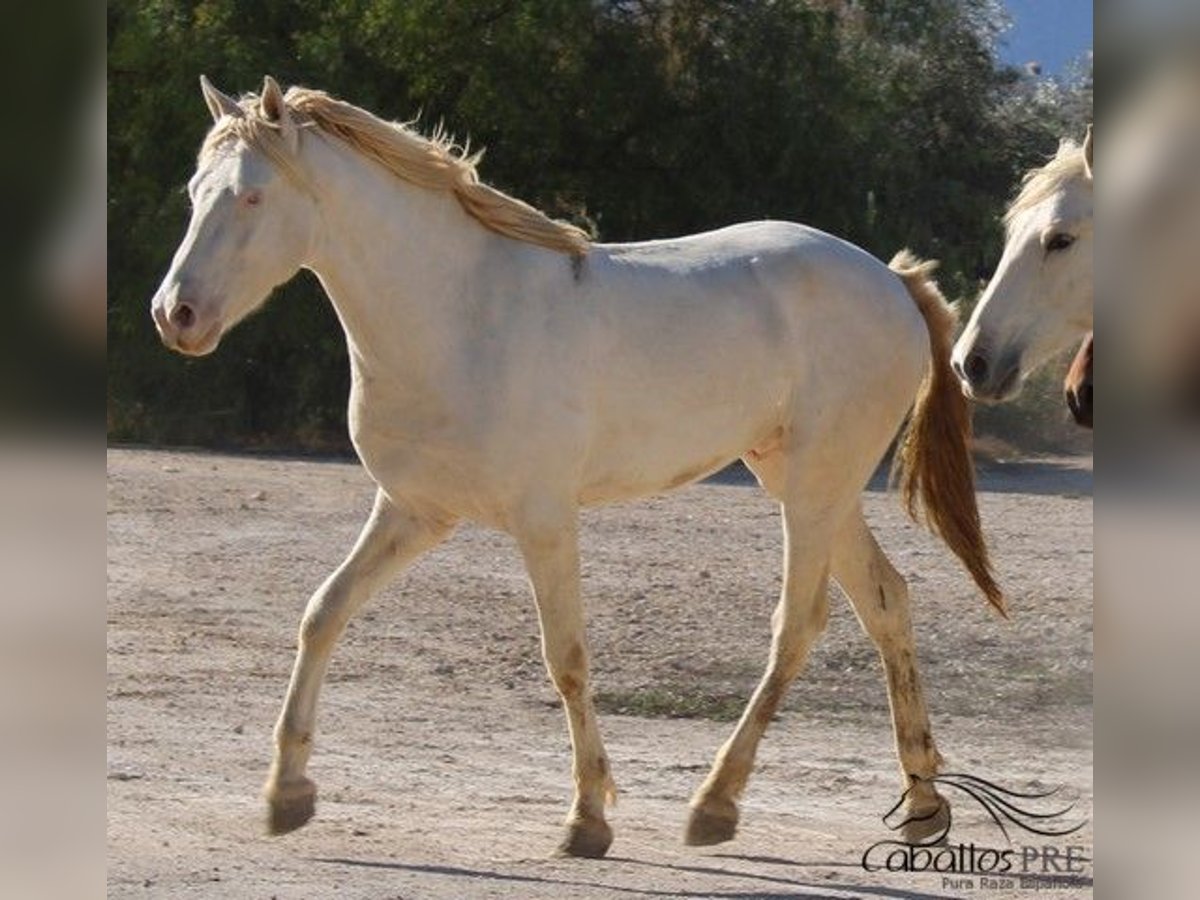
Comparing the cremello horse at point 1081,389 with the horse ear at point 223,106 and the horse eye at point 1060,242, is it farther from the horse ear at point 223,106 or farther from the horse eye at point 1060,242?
the horse ear at point 223,106

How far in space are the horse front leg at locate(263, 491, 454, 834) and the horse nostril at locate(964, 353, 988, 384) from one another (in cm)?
178

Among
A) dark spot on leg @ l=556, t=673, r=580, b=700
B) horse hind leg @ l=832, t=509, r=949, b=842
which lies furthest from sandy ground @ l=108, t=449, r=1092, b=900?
dark spot on leg @ l=556, t=673, r=580, b=700

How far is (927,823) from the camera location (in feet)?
19.8

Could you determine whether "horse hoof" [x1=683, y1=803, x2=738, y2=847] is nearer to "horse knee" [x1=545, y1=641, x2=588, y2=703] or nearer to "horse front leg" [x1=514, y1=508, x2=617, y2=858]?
"horse front leg" [x1=514, y1=508, x2=617, y2=858]

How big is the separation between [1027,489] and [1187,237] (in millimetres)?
12810

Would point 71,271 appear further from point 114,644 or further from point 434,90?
point 434,90

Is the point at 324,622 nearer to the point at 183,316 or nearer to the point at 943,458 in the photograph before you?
the point at 183,316

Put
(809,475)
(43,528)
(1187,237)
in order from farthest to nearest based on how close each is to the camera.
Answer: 1. (809,475)
2. (43,528)
3. (1187,237)

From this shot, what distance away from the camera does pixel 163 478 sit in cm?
1396

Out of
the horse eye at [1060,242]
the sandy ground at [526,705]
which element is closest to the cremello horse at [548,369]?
the sandy ground at [526,705]

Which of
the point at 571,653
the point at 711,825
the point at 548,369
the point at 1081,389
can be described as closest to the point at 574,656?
the point at 571,653

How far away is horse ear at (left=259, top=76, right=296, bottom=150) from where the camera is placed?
534cm

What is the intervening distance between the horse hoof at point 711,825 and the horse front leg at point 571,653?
32 centimetres

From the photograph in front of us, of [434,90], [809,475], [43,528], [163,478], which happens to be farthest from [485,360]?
[434,90]
